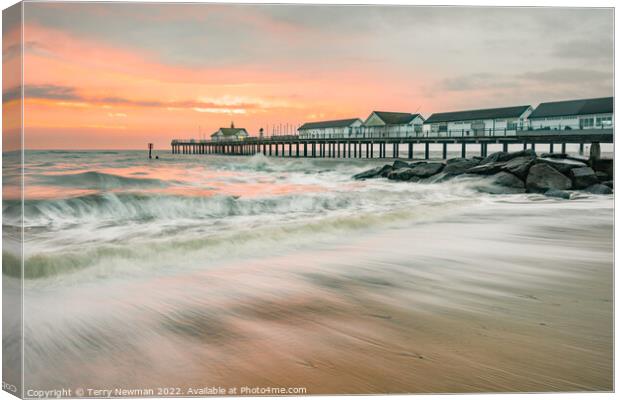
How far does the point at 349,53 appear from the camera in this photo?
3.40 meters

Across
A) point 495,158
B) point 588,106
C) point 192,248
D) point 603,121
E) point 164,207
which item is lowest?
point 192,248

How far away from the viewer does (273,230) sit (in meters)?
4.11

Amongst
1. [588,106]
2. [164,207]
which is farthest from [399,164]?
[164,207]

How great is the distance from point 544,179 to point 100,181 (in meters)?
5.78

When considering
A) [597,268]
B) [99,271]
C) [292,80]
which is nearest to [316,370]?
[99,271]

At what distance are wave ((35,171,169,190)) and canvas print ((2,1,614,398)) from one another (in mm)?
34

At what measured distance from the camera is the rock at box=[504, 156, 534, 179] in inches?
292

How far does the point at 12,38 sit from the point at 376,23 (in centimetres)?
205

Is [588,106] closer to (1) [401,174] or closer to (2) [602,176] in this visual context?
(2) [602,176]

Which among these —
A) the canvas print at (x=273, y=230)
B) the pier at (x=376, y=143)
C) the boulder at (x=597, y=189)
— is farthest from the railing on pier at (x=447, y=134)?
the canvas print at (x=273, y=230)

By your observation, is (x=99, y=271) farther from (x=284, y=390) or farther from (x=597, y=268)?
(x=597, y=268)

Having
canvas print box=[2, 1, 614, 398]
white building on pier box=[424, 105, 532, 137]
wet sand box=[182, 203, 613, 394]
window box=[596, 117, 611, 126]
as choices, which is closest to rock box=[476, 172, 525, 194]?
white building on pier box=[424, 105, 532, 137]

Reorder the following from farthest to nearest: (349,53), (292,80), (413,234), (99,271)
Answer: (413,234)
(292,80)
(349,53)
(99,271)

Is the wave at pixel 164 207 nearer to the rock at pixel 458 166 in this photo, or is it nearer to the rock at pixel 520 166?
the rock at pixel 520 166
